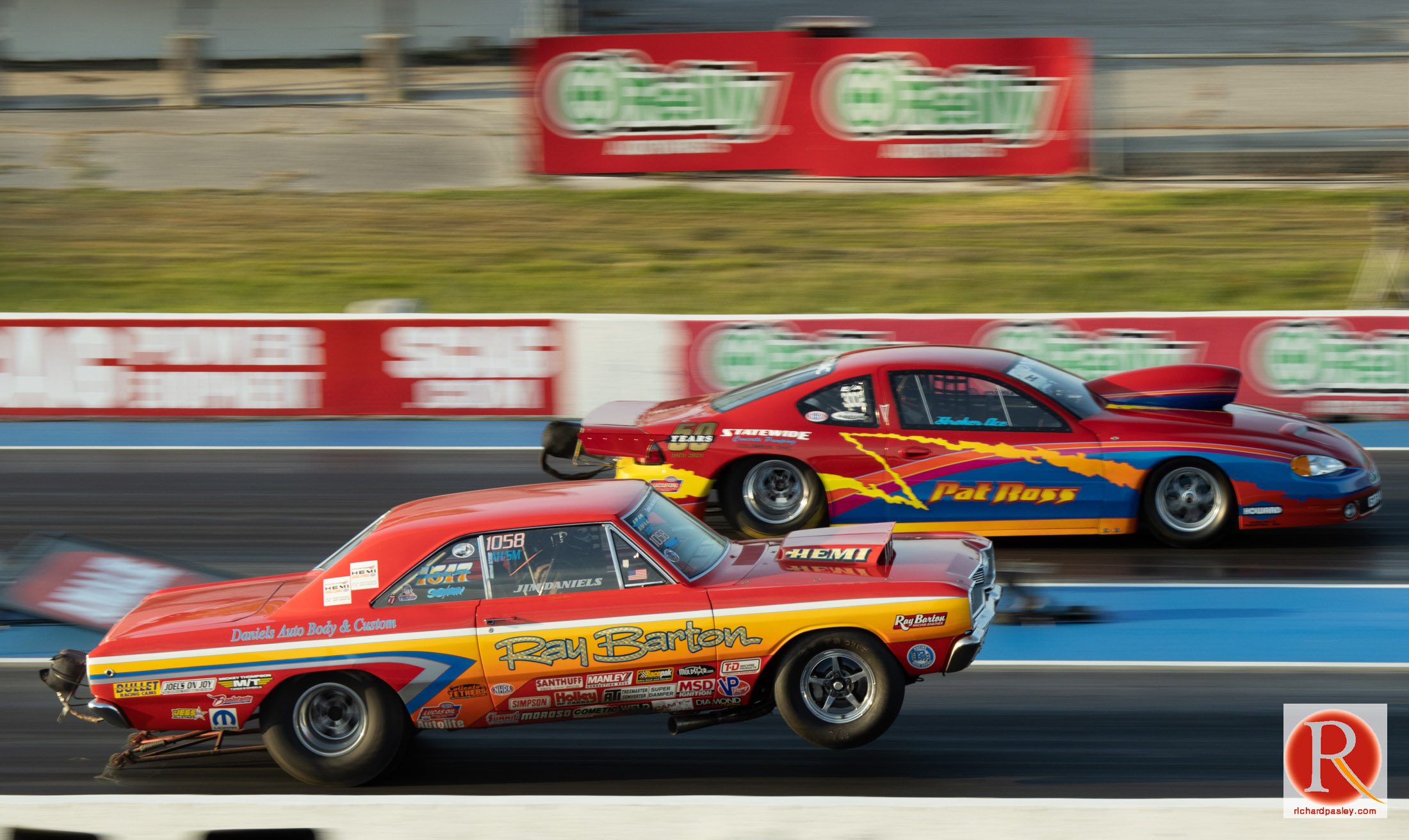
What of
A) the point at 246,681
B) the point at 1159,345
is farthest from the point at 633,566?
the point at 1159,345

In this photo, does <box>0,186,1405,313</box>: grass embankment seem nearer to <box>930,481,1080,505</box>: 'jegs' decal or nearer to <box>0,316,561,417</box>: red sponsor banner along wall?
<box>0,316,561,417</box>: red sponsor banner along wall

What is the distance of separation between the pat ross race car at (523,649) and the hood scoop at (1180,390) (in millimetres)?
3800

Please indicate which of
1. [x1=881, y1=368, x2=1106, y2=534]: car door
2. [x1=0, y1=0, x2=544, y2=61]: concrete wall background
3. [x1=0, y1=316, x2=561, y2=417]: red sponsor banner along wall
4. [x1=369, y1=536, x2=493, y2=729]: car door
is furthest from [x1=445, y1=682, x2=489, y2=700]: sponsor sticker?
[x1=0, y1=0, x2=544, y2=61]: concrete wall background

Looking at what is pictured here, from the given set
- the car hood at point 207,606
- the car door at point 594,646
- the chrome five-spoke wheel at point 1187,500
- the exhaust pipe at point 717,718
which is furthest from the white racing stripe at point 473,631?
the chrome five-spoke wheel at point 1187,500

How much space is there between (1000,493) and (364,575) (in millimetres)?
4479

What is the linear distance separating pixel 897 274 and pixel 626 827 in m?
14.3

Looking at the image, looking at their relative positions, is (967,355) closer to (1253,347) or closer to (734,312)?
(1253,347)

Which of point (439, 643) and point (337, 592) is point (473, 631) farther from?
point (337, 592)

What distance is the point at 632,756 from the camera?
6.10m

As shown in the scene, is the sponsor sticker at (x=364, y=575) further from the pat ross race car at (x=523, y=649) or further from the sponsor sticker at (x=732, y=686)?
the sponsor sticker at (x=732, y=686)

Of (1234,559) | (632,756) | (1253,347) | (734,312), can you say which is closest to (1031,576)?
(1234,559)

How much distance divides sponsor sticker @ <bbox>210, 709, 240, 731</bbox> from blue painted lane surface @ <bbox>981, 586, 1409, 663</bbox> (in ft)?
12.3

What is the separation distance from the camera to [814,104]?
62.7ft

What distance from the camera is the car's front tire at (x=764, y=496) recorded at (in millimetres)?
9211
